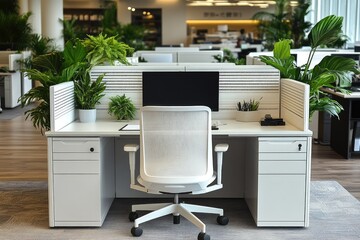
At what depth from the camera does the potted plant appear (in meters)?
5.05

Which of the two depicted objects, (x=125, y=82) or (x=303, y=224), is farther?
(x=125, y=82)

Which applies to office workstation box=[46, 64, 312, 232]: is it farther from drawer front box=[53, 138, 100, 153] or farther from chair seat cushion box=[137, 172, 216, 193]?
chair seat cushion box=[137, 172, 216, 193]

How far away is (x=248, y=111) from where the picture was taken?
16.6ft

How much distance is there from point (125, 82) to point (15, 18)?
1013 centimetres

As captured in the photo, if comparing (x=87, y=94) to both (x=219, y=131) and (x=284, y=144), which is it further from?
(x=284, y=144)

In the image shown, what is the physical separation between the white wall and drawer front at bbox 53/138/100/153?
19076 millimetres

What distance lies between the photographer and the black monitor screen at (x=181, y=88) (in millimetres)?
4875

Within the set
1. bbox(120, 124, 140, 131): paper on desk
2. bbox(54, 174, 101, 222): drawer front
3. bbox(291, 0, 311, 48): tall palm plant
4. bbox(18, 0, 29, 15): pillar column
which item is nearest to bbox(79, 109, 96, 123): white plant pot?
bbox(120, 124, 140, 131): paper on desk

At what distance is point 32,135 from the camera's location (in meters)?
9.19

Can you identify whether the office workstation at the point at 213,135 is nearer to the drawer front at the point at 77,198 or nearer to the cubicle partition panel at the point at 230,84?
the drawer front at the point at 77,198

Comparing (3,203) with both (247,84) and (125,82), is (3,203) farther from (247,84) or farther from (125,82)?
(247,84)

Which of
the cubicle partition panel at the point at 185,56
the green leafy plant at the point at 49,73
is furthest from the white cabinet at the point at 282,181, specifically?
the cubicle partition panel at the point at 185,56

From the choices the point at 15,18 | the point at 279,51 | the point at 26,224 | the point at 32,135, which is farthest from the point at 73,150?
the point at 15,18

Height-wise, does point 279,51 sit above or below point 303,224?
above
